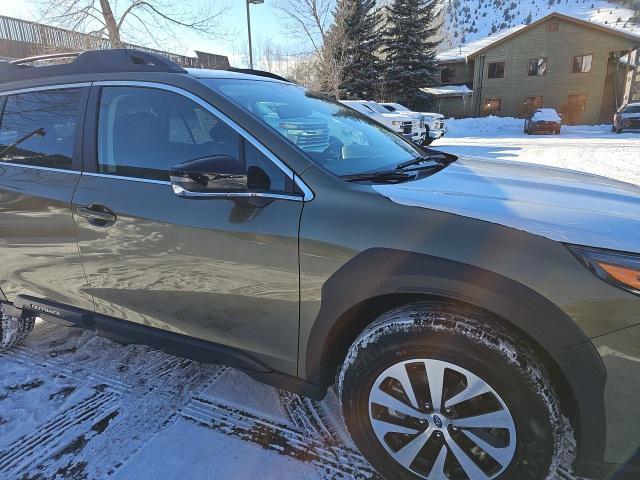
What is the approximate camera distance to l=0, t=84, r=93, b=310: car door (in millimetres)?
2561

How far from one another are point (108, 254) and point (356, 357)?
1411 millimetres

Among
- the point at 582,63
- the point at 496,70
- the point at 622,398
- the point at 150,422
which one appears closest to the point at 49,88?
the point at 150,422

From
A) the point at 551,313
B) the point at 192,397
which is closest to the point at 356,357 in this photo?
the point at 551,313

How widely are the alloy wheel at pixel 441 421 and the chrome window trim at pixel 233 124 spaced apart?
83cm

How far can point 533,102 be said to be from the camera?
35.0m

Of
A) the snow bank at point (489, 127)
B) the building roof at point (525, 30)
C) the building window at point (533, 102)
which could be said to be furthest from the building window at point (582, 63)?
the snow bank at point (489, 127)

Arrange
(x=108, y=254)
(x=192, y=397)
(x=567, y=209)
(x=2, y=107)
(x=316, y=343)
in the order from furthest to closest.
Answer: (x=2, y=107), (x=192, y=397), (x=108, y=254), (x=316, y=343), (x=567, y=209)

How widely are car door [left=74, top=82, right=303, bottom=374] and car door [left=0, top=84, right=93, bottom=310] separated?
0.40 feet

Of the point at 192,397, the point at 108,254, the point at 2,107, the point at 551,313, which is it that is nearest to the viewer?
the point at 551,313

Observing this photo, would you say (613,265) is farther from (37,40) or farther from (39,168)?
(37,40)

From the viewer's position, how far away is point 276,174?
6.71 ft

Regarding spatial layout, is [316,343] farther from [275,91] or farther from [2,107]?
[2,107]

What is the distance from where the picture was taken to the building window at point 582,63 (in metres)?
32.7

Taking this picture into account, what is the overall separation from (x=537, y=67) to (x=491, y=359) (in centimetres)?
3875
